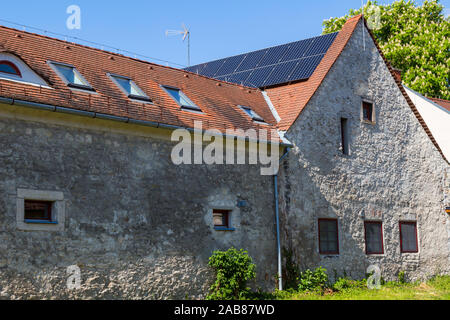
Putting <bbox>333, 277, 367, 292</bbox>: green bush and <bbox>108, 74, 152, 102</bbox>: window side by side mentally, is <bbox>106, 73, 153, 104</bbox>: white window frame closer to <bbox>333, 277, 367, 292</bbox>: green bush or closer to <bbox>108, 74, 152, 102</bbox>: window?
<bbox>108, 74, 152, 102</bbox>: window

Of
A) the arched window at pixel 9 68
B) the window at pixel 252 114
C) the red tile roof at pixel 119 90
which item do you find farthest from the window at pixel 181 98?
the arched window at pixel 9 68

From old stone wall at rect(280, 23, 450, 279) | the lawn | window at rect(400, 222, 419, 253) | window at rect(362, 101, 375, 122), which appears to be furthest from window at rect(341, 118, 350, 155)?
the lawn

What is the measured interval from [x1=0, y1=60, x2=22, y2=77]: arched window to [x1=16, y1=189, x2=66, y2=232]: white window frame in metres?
2.61

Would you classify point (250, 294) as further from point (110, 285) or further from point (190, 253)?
point (110, 285)

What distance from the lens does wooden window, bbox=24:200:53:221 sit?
459 inches

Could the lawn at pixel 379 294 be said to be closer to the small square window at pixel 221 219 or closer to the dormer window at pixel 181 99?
the small square window at pixel 221 219

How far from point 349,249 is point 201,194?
5.70 m

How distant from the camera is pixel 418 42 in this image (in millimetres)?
32719

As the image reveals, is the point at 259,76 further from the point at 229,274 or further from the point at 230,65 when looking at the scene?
the point at 229,274

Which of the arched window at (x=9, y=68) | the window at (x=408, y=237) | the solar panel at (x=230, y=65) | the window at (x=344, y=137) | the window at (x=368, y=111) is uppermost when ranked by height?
the solar panel at (x=230, y=65)

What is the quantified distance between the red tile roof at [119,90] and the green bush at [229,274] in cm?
315

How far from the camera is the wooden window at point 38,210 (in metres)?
11.7

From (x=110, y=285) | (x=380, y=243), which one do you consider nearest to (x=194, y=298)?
(x=110, y=285)

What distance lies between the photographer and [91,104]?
A: 504 inches
